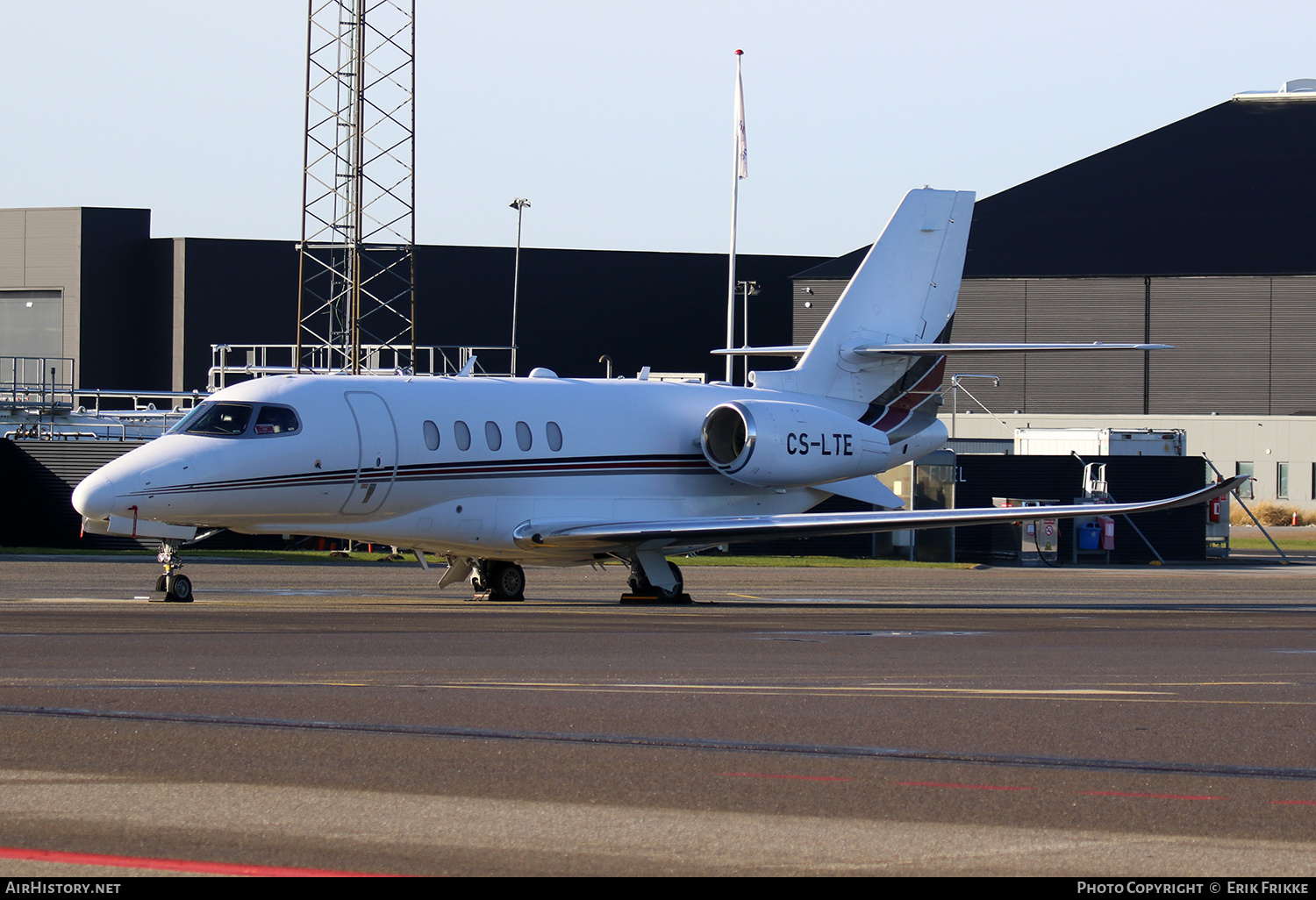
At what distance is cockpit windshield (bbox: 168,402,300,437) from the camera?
1988 cm

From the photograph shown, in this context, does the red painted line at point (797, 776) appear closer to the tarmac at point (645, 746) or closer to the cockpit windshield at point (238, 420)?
the tarmac at point (645, 746)

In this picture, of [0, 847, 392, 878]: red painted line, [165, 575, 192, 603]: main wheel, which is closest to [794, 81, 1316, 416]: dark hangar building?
[165, 575, 192, 603]: main wheel

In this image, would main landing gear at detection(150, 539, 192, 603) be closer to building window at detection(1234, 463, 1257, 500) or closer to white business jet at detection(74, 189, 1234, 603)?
white business jet at detection(74, 189, 1234, 603)

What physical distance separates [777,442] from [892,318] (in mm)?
3870

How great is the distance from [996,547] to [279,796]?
110 ft

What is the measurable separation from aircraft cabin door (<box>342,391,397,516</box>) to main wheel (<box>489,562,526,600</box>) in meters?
2.88

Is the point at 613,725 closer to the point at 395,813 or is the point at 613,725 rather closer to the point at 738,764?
the point at 738,764

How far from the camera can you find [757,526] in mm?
21234

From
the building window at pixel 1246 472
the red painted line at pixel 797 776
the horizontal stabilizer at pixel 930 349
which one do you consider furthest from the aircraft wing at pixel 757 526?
the building window at pixel 1246 472

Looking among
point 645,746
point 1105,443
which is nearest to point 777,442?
point 645,746

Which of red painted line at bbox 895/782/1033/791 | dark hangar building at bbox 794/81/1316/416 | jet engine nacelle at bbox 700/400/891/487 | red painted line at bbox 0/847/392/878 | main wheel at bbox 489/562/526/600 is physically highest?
dark hangar building at bbox 794/81/1316/416

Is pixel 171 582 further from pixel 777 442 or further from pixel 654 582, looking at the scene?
pixel 777 442

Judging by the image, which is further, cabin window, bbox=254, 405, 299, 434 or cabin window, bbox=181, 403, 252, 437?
cabin window, bbox=254, 405, 299, 434

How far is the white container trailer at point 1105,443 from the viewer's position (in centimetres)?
4547
